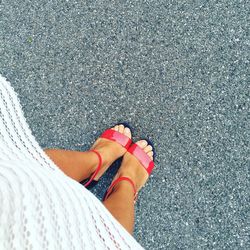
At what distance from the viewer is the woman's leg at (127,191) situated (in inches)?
53.1

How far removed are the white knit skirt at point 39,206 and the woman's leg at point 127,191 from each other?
11.7 inches

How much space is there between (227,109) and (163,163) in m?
0.29

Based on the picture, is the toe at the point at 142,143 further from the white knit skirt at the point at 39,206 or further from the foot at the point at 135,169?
the white knit skirt at the point at 39,206

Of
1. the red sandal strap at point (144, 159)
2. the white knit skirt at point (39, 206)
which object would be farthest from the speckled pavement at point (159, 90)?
the white knit skirt at point (39, 206)

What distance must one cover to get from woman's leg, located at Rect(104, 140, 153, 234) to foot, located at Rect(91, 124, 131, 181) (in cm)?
3

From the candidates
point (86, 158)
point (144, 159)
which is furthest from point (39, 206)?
point (144, 159)

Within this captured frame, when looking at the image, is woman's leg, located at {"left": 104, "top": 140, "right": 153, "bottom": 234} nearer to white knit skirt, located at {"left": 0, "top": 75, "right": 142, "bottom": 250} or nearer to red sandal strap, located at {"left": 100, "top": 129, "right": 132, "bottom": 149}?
red sandal strap, located at {"left": 100, "top": 129, "right": 132, "bottom": 149}

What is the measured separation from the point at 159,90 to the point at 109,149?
27 centimetres

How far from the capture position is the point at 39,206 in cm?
86

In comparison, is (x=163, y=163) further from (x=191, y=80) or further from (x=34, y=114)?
(x=34, y=114)

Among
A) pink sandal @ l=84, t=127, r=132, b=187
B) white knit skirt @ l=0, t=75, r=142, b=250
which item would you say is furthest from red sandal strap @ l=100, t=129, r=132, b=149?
white knit skirt @ l=0, t=75, r=142, b=250

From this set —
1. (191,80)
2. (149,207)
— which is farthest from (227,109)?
(149,207)

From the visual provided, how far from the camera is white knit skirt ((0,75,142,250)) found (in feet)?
2.62

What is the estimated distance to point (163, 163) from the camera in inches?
61.6
